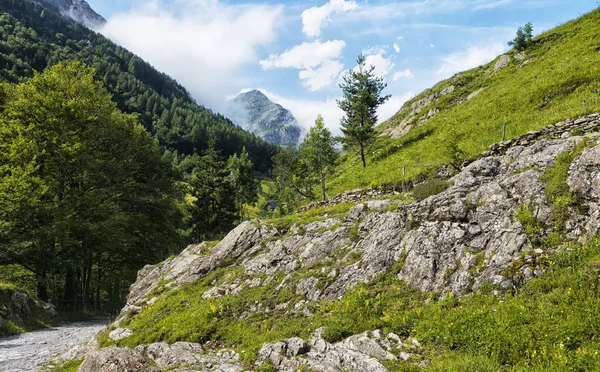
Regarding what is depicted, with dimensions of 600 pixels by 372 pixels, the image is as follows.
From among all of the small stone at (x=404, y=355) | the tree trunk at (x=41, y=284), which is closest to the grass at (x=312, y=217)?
the small stone at (x=404, y=355)

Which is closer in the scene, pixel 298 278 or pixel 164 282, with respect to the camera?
pixel 298 278

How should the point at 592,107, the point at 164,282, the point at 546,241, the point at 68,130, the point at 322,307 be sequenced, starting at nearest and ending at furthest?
the point at 546,241
the point at 322,307
the point at 592,107
the point at 164,282
the point at 68,130

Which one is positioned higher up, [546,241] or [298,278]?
[546,241]

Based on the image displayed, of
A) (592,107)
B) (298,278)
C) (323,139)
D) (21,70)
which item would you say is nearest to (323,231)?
(298,278)

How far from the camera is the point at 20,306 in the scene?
25.4m

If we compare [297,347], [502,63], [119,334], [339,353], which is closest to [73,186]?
[119,334]

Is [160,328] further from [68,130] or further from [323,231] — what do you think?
[68,130]

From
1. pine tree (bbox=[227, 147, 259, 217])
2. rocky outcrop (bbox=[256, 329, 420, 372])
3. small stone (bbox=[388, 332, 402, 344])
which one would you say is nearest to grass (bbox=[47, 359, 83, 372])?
rocky outcrop (bbox=[256, 329, 420, 372])

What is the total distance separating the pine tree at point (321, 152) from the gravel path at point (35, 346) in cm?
2768

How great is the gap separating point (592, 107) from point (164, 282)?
1048 inches

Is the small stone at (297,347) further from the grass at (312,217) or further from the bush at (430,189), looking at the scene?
the grass at (312,217)

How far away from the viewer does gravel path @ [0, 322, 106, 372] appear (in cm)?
1523

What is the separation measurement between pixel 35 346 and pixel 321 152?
31665 mm

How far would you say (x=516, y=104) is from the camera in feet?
89.8
